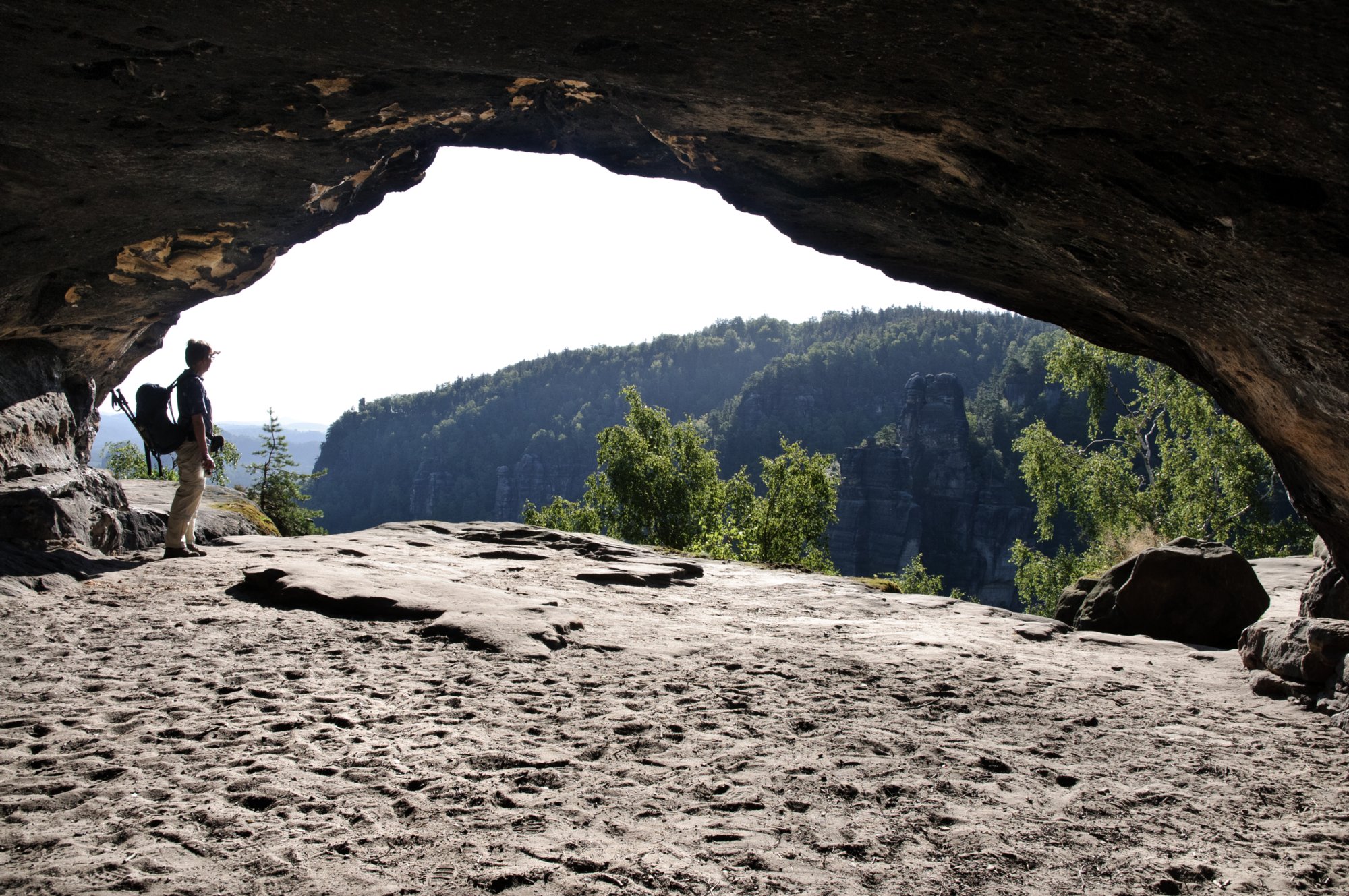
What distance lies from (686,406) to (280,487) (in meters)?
148

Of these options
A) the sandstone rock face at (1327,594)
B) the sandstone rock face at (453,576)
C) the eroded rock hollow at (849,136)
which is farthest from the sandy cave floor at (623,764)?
the eroded rock hollow at (849,136)

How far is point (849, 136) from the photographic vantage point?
6164mm

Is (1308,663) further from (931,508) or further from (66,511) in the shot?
(931,508)

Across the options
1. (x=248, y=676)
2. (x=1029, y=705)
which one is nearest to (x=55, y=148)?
(x=248, y=676)

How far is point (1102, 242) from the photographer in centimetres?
582

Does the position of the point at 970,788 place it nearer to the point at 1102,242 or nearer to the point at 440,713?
the point at 440,713

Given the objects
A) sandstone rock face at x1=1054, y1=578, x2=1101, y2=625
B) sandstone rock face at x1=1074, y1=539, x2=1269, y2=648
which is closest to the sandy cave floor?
sandstone rock face at x1=1074, y1=539, x2=1269, y2=648

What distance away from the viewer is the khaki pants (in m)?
10.3

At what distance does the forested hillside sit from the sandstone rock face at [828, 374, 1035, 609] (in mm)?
4813

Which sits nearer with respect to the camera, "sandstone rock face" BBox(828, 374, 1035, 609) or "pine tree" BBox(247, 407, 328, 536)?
"pine tree" BBox(247, 407, 328, 536)

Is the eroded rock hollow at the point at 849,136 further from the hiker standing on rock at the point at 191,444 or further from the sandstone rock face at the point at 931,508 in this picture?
the sandstone rock face at the point at 931,508

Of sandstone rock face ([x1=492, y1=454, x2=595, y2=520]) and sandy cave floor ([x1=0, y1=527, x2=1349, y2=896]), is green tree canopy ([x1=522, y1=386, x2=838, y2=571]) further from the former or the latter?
sandstone rock face ([x1=492, y1=454, x2=595, y2=520])

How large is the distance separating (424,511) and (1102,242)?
532ft

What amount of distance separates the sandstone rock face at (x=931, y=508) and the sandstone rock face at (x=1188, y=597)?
85456 millimetres
